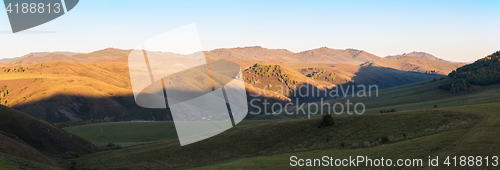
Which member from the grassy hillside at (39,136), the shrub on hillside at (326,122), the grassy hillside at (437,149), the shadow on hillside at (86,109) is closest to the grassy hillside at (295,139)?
the shrub on hillside at (326,122)

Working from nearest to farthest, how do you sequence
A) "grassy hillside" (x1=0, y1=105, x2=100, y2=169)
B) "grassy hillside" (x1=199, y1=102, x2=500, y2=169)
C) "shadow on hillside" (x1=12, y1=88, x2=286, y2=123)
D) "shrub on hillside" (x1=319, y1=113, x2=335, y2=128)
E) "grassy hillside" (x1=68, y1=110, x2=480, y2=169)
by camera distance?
"grassy hillside" (x1=199, y1=102, x2=500, y2=169) → "grassy hillside" (x1=68, y1=110, x2=480, y2=169) → "grassy hillside" (x1=0, y1=105, x2=100, y2=169) → "shrub on hillside" (x1=319, y1=113, x2=335, y2=128) → "shadow on hillside" (x1=12, y1=88, x2=286, y2=123)

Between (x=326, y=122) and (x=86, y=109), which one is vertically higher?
(x=326, y=122)

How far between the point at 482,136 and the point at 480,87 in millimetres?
153533

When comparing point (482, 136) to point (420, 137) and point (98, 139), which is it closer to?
point (420, 137)

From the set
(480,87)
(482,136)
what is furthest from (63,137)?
(480,87)

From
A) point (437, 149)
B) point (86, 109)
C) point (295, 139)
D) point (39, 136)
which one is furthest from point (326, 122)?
point (86, 109)

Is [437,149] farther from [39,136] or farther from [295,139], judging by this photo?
[39,136]

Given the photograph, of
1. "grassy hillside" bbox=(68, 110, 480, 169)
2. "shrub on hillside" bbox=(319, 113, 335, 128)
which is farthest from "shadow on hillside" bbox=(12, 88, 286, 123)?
"shrub on hillside" bbox=(319, 113, 335, 128)

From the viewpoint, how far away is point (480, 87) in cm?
14912

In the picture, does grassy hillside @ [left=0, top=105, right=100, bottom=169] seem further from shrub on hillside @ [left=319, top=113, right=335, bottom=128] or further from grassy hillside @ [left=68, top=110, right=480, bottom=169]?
shrub on hillside @ [left=319, top=113, right=335, bottom=128]

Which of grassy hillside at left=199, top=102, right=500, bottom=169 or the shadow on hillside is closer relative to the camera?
grassy hillside at left=199, top=102, right=500, bottom=169

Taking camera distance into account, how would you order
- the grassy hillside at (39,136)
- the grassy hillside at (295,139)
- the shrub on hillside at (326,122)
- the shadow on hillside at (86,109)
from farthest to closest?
the shadow on hillside at (86,109) → the shrub on hillside at (326,122) → the grassy hillside at (39,136) → the grassy hillside at (295,139)

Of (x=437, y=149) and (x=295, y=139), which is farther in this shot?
(x=295, y=139)

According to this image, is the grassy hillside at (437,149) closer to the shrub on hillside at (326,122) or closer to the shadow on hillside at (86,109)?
the shrub on hillside at (326,122)
